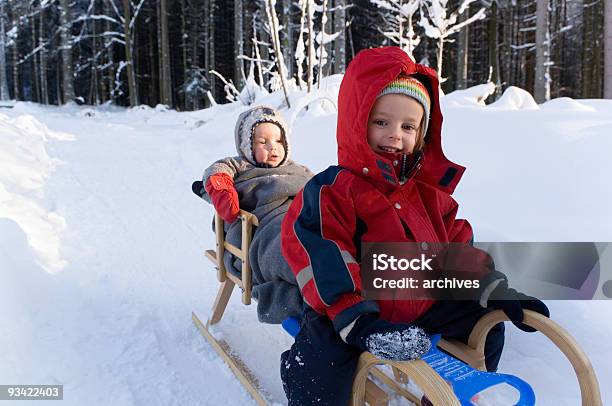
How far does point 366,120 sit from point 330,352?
0.76 m

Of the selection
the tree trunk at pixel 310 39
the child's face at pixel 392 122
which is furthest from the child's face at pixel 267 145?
the tree trunk at pixel 310 39

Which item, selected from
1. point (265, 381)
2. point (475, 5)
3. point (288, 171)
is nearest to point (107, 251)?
point (288, 171)

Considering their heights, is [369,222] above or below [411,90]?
below

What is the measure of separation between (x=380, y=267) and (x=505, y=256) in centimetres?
137

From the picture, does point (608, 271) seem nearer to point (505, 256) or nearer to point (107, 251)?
point (505, 256)

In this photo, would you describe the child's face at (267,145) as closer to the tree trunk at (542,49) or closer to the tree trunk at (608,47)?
the tree trunk at (608,47)

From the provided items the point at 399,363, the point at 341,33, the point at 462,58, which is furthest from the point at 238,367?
the point at 462,58

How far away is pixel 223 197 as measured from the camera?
2545 millimetres

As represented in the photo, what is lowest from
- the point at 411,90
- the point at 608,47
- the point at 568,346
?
the point at 568,346

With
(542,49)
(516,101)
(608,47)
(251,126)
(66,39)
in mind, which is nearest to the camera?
(251,126)

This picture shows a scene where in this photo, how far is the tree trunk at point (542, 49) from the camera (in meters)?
9.99

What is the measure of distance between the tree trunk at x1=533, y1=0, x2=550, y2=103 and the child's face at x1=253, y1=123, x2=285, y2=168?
8.89 metres

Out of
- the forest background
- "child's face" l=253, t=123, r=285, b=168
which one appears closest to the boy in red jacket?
"child's face" l=253, t=123, r=285, b=168

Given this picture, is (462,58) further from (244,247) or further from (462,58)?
(244,247)
